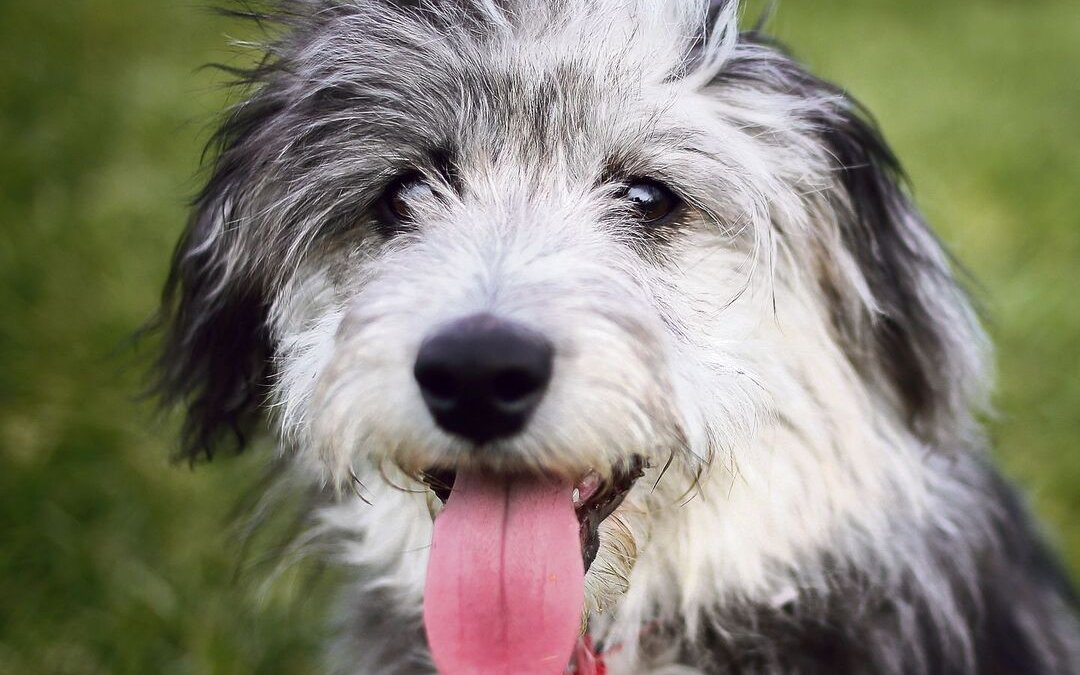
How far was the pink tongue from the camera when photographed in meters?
1.93

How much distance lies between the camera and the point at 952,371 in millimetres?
2359

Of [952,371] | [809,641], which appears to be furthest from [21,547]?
[952,371]

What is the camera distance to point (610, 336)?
1.76 metres

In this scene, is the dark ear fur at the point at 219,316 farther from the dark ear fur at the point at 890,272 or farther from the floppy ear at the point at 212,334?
the dark ear fur at the point at 890,272

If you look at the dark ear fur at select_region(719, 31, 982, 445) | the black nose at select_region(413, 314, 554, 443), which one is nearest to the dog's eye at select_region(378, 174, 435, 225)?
the black nose at select_region(413, 314, 554, 443)

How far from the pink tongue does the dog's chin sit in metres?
0.04

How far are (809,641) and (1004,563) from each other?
60 centimetres

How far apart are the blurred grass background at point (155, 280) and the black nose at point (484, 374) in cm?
118

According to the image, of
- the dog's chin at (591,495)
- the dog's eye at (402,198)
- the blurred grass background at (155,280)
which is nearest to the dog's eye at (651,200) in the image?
the dog's eye at (402,198)

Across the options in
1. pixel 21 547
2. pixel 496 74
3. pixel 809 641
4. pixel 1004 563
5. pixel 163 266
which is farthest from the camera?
pixel 163 266

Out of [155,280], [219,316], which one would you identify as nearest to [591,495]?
[219,316]

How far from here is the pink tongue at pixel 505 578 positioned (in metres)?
1.93

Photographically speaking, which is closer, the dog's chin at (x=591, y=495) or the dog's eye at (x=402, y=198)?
the dog's chin at (x=591, y=495)

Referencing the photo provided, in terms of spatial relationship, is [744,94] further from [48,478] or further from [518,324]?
[48,478]
